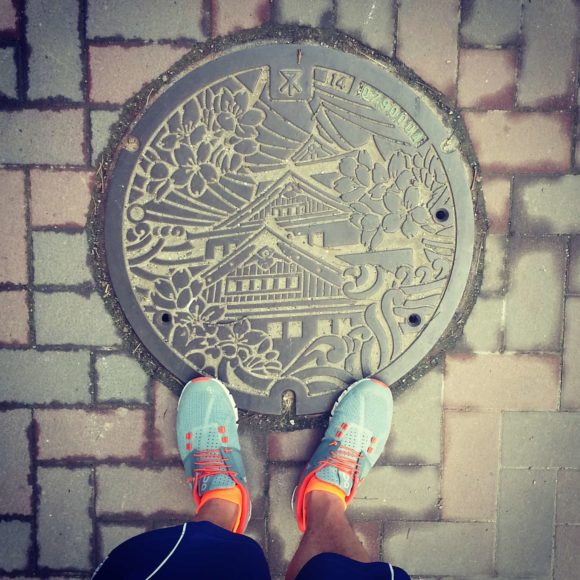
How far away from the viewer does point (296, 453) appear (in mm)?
1992

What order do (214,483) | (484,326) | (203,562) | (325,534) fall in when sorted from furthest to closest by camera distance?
(484,326), (214,483), (325,534), (203,562)

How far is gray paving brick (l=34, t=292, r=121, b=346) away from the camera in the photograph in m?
1.94

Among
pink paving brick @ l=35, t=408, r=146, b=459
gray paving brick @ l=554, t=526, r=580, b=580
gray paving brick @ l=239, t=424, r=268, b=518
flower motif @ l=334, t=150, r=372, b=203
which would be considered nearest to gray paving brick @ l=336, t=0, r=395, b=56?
flower motif @ l=334, t=150, r=372, b=203

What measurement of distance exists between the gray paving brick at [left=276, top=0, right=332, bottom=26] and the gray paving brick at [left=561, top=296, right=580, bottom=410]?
1443mm

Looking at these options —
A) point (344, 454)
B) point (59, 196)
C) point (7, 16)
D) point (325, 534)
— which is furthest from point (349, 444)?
point (7, 16)

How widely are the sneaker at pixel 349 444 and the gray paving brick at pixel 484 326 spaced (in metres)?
0.38

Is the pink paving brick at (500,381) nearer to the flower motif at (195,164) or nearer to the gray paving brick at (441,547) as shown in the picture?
the gray paving brick at (441,547)

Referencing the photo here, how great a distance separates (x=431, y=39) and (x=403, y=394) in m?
1.37

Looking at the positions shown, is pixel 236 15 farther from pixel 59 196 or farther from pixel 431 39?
pixel 59 196

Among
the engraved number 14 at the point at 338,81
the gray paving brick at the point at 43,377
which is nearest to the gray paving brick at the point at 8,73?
the gray paving brick at the point at 43,377

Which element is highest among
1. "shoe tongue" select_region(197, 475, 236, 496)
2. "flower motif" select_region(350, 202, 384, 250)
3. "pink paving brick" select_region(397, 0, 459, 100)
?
"pink paving brick" select_region(397, 0, 459, 100)

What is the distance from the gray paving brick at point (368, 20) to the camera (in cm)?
189

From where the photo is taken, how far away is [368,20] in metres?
1.90

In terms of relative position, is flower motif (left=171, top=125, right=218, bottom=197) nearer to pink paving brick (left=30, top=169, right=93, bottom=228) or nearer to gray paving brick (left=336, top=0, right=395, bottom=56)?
pink paving brick (left=30, top=169, right=93, bottom=228)
